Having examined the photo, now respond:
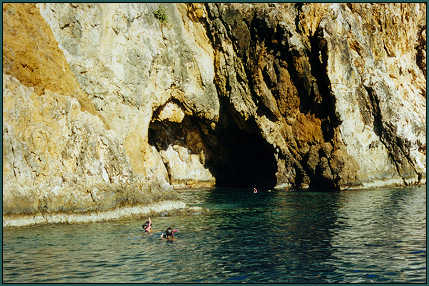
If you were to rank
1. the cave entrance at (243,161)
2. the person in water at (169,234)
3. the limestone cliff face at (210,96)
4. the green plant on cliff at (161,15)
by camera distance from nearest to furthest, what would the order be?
1. the person in water at (169,234)
2. the limestone cliff face at (210,96)
3. the green plant on cliff at (161,15)
4. the cave entrance at (243,161)

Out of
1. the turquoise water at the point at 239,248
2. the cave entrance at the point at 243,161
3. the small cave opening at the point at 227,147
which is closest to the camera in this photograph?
the turquoise water at the point at 239,248

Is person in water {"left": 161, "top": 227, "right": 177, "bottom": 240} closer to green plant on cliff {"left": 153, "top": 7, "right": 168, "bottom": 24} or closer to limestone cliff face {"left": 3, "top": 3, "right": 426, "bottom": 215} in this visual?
limestone cliff face {"left": 3, "top": 3, "right": 426, "bottom": 215}

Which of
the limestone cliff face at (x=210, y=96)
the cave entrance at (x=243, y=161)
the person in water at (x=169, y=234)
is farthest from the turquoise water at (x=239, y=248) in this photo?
the cave entrance at (x=243, y=161)

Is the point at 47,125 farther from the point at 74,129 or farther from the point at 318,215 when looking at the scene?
the point at 318,215

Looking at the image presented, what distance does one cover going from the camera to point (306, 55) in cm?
5631

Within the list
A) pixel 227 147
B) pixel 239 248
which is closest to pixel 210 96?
pixel 227 147

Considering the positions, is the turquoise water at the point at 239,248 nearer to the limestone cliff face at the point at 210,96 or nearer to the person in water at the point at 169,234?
the person in water at the point at 169,234

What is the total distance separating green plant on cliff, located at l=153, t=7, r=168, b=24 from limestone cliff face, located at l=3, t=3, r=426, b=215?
494mm

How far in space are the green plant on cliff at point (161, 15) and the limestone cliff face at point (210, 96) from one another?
19.5 inches

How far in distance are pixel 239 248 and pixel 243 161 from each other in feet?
134

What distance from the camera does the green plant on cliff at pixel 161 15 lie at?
160 ft

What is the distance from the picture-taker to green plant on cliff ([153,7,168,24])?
48812mm

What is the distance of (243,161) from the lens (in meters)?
66.1

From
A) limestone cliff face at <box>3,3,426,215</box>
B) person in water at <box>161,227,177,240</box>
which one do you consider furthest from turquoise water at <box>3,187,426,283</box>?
limestone cliff face at <box>3,3,426,215</box>
